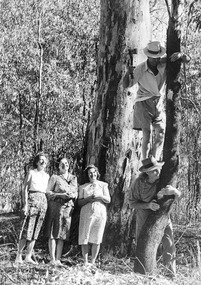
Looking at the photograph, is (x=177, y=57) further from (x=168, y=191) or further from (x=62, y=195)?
(x=62, y=195)

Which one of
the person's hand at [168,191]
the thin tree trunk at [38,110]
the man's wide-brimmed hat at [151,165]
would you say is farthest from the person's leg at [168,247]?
the thin tree trunk at [38,110]

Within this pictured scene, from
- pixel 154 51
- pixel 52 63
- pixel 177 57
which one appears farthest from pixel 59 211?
pixel 52 63

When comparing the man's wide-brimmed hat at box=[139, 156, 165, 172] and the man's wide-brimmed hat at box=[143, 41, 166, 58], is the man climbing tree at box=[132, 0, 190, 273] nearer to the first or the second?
the man's wide-brimmed hat at box=[139, 156, 165, 172]

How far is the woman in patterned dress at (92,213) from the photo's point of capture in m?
8.01

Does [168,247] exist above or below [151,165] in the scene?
below

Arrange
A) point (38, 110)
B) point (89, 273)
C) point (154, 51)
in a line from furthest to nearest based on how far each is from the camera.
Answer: point (38, 110) → point (154, 51) → point (89, 273)

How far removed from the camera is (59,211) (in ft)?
27.3

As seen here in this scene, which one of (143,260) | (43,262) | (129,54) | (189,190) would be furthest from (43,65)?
(143,260)

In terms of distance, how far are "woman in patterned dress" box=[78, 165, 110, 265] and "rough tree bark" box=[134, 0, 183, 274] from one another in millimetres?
1426

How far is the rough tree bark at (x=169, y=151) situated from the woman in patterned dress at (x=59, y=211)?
1.84 m

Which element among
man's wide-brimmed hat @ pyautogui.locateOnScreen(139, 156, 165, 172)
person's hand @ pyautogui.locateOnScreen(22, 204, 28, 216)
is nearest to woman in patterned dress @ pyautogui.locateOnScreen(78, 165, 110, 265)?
person's hand @ pyautogui.locateOnScreen(22, 204, 28, 216)

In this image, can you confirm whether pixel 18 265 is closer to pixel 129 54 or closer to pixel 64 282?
pixel 64 282

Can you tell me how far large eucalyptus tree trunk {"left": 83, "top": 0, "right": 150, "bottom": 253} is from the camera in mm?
8969

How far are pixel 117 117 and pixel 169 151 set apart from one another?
2601 millimetres
